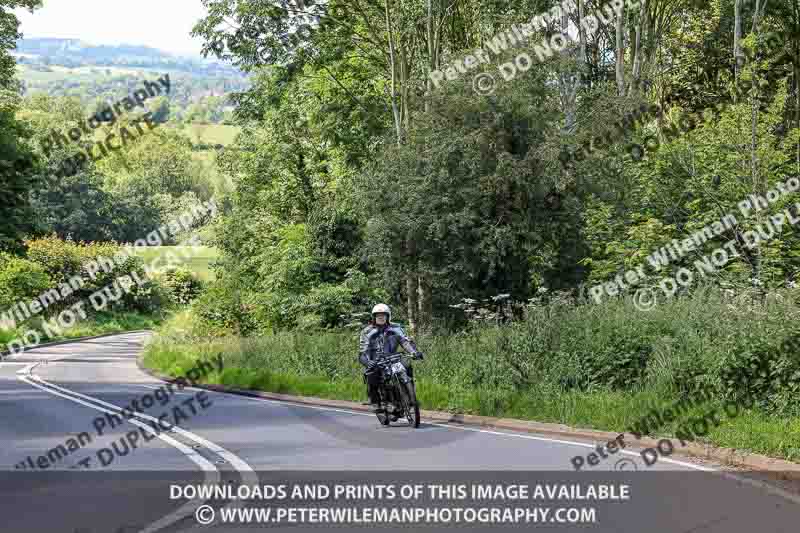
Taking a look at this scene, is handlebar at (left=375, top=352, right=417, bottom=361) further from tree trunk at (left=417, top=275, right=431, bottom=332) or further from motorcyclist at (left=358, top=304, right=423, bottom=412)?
tree trunk at (left=417, top=275, right=431, bottom=332)

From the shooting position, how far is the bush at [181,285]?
88.1 m

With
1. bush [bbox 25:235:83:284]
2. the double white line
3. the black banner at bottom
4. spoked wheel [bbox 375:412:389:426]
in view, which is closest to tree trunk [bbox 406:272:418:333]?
the double white line

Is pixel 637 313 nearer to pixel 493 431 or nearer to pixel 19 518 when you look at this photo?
pixel 493 431

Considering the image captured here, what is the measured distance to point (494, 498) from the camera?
9.46 m

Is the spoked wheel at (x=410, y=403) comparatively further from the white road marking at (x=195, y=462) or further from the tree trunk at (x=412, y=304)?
the tree trunk at (x=412, y=304)

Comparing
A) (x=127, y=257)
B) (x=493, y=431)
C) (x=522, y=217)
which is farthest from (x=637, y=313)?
(x=127, y=257)

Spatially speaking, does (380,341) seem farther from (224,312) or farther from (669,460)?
(224,312)

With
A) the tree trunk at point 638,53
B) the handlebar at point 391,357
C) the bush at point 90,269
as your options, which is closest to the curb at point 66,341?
the bush at point 90,269

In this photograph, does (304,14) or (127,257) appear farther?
(127,257)

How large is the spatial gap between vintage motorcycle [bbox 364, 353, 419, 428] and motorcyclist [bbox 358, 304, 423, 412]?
0.10 m

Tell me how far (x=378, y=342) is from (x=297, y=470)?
551 centimetres

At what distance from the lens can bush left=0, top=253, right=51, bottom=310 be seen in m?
64.8

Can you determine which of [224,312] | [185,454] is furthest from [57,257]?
[185,454]

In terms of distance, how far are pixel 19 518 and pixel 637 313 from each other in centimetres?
1208
